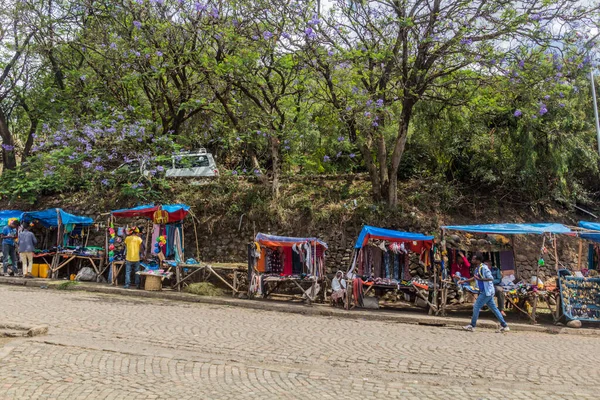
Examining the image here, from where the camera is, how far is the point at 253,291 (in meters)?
14.3

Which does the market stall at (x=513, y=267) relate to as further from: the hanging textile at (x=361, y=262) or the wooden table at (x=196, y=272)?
the wooden table at (x=196, y=272)

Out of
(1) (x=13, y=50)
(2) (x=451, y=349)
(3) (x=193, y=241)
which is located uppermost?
(1) (x=13, y=50)

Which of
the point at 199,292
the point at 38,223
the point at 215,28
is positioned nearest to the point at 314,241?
the point at 199,292

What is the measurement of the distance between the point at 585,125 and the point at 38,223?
70.7ft

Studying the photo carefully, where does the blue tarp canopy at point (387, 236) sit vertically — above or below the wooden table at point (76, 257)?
above

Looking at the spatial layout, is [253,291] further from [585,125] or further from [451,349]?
[585,125]

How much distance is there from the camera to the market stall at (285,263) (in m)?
13.9

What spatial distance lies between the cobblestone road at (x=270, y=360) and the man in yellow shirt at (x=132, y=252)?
4.04 meters

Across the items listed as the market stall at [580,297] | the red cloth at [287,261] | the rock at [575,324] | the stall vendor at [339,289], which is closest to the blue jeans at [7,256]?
the red cloth at [287,261]

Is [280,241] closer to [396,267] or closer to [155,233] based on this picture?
[396,267]

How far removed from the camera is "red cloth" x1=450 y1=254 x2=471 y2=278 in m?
14.1

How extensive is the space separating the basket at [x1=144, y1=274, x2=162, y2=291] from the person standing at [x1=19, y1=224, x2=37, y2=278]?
4.90 meters

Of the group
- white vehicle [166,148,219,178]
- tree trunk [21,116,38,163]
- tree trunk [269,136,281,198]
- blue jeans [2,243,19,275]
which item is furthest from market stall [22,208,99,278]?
tree trunk [21,116,38,163]

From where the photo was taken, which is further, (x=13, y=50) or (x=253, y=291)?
(x=13, y=50)
